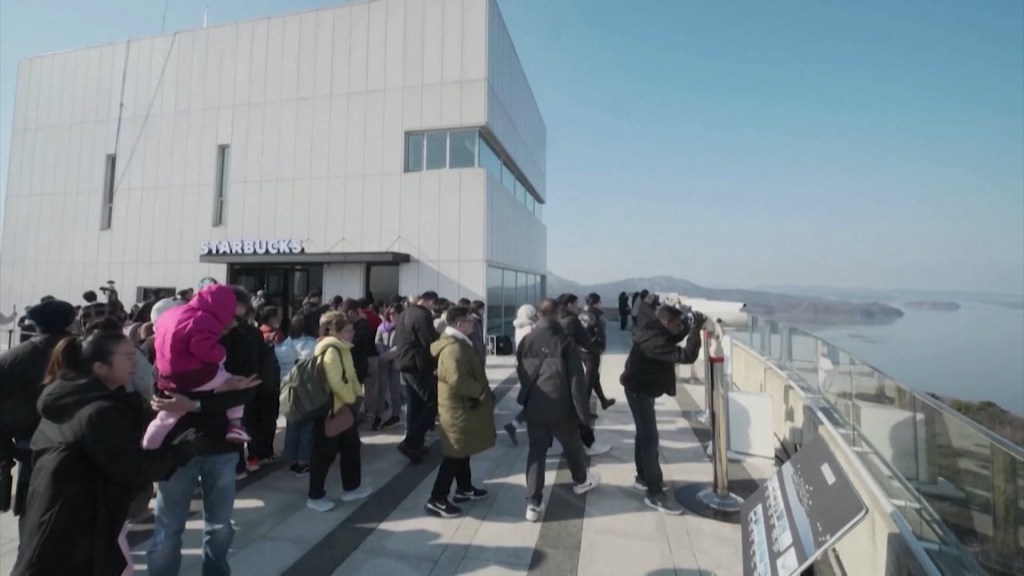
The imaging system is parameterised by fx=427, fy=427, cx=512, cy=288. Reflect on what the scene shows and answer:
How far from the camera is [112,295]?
26.6 ft

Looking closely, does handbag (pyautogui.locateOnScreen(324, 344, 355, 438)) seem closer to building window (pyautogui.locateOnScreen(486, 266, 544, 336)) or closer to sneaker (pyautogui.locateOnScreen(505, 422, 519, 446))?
sneaker (pyautogui.locateOnScreen(505, 422, 519, 446))

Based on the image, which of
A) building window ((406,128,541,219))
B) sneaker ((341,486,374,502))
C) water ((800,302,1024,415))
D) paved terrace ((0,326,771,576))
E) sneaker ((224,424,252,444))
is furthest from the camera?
building window ((406,128,541,219))

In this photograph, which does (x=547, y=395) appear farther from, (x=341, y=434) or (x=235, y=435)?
(x=235, y=435)

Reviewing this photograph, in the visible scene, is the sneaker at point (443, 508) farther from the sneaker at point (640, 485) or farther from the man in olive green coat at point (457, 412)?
the sneaker at point (640, 485)

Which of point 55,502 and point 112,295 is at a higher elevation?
point 112,295

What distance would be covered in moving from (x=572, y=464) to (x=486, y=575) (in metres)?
1.34

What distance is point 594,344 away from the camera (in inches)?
253

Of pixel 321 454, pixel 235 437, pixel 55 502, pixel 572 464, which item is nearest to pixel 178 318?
pixel 235 437

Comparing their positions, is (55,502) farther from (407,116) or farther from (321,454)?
(407,116)

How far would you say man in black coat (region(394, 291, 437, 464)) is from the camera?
16.2 ft

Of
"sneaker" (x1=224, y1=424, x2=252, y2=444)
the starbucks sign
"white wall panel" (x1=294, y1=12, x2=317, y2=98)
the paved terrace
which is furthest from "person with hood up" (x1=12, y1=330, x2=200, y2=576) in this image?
"white wall panel" (x1=294, y1=12, x2=317, y2=98)

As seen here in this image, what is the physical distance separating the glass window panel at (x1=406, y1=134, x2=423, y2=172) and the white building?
4 centimetres

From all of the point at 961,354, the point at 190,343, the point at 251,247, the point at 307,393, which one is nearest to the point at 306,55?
the point at 251,247

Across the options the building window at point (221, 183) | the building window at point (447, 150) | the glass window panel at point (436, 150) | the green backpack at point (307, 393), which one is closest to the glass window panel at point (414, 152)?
the building window at point (447, 150)
